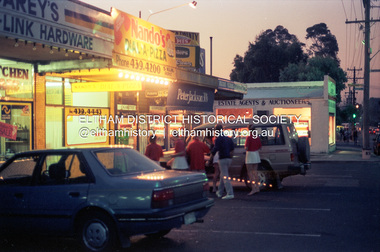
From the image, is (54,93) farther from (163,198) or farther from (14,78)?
(163,198)

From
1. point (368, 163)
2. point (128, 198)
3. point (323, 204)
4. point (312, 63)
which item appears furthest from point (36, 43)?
point (312, 63)

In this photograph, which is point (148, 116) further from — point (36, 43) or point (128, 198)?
point (128, 198)

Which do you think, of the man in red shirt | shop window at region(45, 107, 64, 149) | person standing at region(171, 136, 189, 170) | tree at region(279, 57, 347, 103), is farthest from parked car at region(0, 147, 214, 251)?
tree at region(279, 57, 347, 103)

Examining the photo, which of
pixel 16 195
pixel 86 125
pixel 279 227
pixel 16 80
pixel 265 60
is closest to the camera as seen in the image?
pixel 16 195

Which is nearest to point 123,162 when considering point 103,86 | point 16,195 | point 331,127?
point 16,195

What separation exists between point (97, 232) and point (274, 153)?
26.0 feet

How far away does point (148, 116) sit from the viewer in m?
21.7

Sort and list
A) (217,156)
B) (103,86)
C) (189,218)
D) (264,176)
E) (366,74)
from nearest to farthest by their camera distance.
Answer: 1. (189,218)
2. (217,156)
3. (264,176)
4. (103,86)
5. (366,74)

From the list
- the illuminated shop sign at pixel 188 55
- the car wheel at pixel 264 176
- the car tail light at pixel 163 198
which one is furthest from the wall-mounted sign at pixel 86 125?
the car tail light at pixel 163 198

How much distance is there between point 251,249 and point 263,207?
390 cm

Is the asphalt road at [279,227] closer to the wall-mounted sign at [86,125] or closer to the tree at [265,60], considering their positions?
the wall-mounted sign at [86,125]

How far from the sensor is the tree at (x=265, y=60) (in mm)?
62312

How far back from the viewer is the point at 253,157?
12.8 m

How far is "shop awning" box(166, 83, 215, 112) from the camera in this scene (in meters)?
17.1
